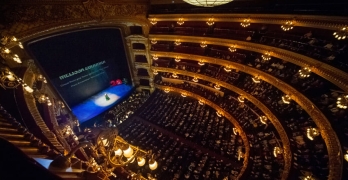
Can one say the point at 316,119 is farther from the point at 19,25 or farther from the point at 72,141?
the point at 19,25

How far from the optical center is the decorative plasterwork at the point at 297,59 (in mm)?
11797

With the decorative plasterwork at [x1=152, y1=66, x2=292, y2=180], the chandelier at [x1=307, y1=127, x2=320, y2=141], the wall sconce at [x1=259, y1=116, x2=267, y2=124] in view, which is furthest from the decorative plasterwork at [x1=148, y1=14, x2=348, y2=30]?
the wall sconce at [x1=259, y1=116, x2=267, y2=124]

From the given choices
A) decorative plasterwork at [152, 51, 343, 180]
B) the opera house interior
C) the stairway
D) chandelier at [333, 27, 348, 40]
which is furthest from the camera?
chandelier at [333, 27, 348, 40]

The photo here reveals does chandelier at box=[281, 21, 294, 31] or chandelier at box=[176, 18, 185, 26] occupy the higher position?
chandelier at box=[176, 18, 185, 26]

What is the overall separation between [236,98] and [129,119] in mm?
14881

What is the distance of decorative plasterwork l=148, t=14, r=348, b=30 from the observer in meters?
13.1

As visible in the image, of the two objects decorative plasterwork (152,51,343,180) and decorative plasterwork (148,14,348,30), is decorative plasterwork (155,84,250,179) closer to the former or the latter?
decorative plasterwork (152,51,343,180)

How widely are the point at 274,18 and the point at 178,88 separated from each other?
15.4m

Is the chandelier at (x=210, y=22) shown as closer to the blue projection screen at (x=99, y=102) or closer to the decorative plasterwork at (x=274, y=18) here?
the decorative plasterwork at (x=274, y=18)

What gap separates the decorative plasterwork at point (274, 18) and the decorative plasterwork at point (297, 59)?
240 cm

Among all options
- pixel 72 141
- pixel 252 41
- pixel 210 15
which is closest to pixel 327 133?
pixel 252 41

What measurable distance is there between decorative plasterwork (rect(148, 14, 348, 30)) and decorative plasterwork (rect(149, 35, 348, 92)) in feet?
7.87

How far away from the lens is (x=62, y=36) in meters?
22.2

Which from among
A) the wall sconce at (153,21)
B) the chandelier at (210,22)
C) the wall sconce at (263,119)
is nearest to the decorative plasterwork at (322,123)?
the wall sconce at (263,119)
